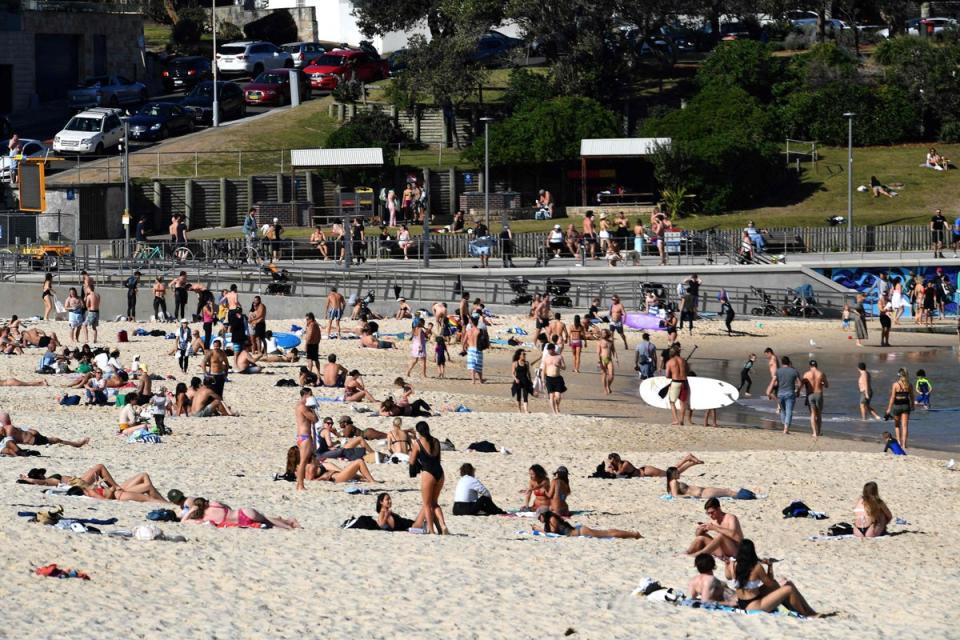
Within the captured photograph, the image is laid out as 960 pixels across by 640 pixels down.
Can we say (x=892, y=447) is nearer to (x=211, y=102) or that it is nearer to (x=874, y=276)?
(x=874, y=276)

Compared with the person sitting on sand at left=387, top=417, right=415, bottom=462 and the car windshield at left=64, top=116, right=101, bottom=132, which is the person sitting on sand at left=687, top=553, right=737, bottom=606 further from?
the car windshield at left=64, top=116, right=101, bottom=132

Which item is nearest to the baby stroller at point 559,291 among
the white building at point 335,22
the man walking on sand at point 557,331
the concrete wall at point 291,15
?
the man walking on sand at point 557,331

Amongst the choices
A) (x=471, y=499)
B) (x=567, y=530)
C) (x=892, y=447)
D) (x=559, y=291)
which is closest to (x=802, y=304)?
(x=559, y=291)

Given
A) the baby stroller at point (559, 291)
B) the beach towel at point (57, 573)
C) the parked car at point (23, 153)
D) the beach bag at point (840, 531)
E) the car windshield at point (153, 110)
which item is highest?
the car windshield at point (153, 110)

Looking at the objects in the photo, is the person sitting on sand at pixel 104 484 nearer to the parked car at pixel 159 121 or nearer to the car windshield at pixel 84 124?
the car windshield at pixel 84 124

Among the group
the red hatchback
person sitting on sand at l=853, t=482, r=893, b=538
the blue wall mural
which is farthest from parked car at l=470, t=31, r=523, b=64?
person sitting on sand at l=853, t=482, r=893, b=538

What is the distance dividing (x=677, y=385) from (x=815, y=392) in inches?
79.6

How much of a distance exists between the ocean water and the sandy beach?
112 cm

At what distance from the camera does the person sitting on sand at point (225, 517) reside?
1645 centimetres

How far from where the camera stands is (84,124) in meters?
50.6

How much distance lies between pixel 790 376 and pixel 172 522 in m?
11.2

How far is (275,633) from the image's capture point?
13.0 m

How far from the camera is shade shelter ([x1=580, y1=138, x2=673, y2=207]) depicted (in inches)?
1919

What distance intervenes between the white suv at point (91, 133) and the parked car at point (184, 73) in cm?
1029
